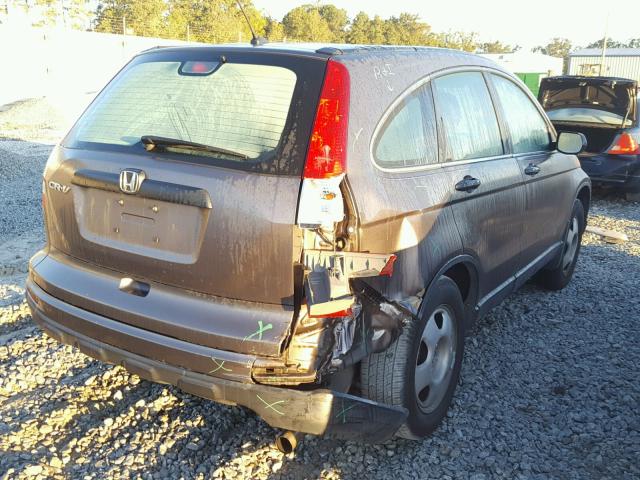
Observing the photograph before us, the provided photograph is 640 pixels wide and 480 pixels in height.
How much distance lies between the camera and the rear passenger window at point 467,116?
3270 millimetres

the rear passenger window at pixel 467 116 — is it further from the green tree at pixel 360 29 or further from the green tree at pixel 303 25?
the green tree at pixel 360 29

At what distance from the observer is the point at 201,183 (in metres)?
2.51

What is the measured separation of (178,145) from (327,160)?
27.3 inches

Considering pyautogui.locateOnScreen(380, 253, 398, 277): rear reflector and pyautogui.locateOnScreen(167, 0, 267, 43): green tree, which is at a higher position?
pyautogui.locateOnScreen(167, 0, 267, 43): green tree

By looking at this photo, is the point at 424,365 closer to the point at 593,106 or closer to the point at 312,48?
the point at 312,48

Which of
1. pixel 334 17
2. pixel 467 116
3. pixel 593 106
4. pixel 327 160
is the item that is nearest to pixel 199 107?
pixel 327 160

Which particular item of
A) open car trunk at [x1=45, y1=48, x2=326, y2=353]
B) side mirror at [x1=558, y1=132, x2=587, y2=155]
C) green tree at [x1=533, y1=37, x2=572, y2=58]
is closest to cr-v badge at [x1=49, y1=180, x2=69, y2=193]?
open car trunk at [x1=45, y1=48, x2=326, y2=353]

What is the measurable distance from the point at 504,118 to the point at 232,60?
2056 mm

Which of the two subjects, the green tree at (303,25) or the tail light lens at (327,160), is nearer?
the tail light lens at (327,160)

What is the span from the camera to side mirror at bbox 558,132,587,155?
4.60m

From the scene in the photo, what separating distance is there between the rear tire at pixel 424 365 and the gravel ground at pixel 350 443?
196 mm

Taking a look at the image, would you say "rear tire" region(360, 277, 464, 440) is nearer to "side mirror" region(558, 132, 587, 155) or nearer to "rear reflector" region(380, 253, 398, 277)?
"rear reflector" region(380, 253, 398, 277)

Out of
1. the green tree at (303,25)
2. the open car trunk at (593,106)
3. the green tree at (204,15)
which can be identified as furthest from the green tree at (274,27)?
the open car trunk at (593,106)

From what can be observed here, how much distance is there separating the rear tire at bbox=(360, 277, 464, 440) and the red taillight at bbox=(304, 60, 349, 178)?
0.86 meters
